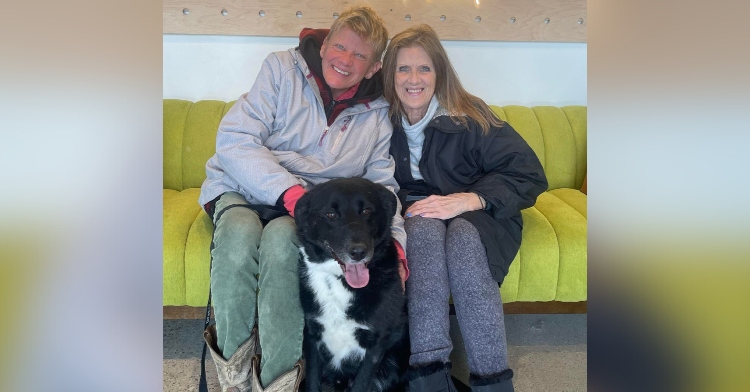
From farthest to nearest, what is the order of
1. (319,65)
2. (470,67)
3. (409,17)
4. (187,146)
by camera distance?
(470,67)
(409,17)
(187,146)
(319,65)

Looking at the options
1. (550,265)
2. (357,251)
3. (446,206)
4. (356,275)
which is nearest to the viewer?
(357,251)

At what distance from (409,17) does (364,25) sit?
1.17m

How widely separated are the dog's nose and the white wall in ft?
5.93

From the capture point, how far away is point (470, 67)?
3377 mm

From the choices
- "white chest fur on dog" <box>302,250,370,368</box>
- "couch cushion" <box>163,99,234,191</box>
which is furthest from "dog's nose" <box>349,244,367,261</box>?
"couch cushion" <box>163,99,234,191</box>

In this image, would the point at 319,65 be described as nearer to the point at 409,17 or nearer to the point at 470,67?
the point at 409,17

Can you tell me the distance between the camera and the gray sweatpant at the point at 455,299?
6.35ft

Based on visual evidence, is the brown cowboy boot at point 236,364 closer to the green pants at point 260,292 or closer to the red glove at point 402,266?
the green pants at point 260,292

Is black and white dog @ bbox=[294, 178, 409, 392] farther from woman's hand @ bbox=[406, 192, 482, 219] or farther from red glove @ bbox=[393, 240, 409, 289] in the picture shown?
woman's hand @ bbox=[406, 192, 482, 219]

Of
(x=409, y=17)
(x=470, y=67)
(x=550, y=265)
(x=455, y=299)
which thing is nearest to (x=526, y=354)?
(x=550, y=265)
